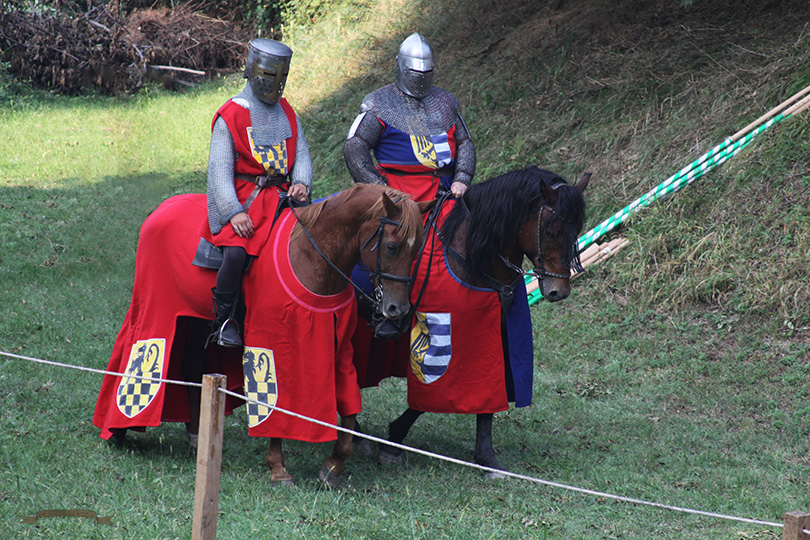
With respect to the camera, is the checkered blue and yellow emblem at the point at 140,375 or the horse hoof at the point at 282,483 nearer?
the horse hoof at the point at 282,483

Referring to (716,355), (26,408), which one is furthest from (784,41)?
(26,408)

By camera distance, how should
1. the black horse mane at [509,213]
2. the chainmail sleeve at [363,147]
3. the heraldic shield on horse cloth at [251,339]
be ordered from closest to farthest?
the heraldic shield on horse cloth at [251,339] → the black horse mane at [509,213] → the chainmail sleeve at [363,147]

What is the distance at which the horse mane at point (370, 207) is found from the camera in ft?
13.9

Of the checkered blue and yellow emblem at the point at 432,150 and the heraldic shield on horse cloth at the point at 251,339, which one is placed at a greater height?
the checkered blue and yellow emblem at the point at 432,150

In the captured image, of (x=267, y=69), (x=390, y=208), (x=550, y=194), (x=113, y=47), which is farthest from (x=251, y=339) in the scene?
(x=113, y=47)

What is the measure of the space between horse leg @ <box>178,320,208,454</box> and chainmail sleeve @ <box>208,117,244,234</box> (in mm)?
847

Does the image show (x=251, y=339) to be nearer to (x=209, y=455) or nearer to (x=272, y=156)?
(x=272, y=156)

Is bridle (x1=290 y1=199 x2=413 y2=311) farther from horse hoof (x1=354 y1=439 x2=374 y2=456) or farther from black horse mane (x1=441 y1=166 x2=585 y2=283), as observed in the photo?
horse hoof (x1=354 y1=439 x2=374 y2=456)

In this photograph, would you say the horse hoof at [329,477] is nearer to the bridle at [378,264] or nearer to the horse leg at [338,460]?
the horse leg at [338,460]

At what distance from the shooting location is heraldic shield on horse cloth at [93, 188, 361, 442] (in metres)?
4.46

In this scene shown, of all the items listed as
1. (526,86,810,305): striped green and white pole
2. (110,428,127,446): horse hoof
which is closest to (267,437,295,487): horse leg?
(110,428,127,446): horse hoof

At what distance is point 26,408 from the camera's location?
546 cm

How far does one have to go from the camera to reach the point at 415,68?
5.50 meters

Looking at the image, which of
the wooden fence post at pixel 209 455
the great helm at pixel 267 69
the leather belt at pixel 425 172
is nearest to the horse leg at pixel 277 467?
the wooden fence post at pixel 209 455
